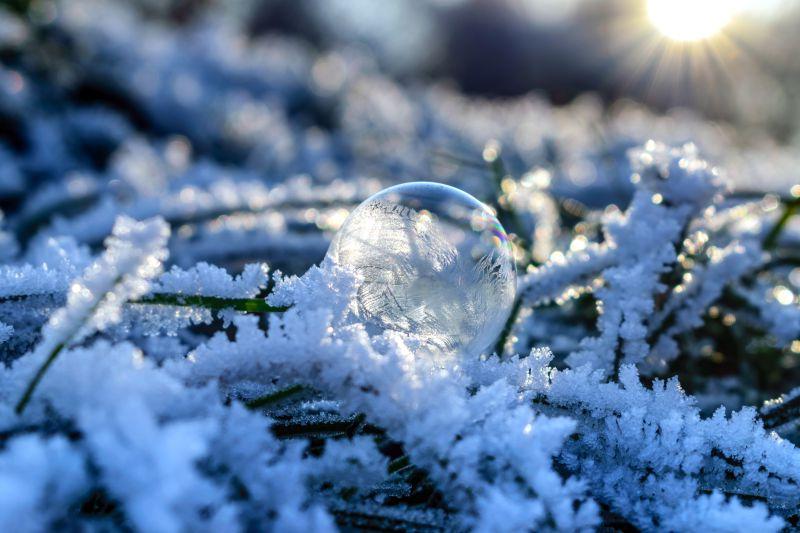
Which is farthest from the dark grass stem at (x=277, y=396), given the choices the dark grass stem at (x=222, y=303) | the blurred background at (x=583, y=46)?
the blurred background at (x=583, y=46)

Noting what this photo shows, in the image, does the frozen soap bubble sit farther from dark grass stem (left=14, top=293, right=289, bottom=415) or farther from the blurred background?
the blurred background

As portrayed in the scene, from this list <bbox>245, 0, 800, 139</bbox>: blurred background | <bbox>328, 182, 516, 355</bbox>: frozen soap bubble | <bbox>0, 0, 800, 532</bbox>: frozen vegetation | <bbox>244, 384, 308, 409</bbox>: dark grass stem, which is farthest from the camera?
<bbox>245, 0, 800, 139</bbox>: blurred background

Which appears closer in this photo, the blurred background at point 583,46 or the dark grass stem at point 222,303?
the dark grass stem at point 222,303

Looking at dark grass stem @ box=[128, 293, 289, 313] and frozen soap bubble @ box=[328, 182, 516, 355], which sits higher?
frozen soap bubble @ box=[328, 182, 516, 355]

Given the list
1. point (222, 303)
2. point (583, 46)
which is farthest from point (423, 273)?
point (583, 46)

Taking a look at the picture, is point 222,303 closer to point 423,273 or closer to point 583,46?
point 423,273

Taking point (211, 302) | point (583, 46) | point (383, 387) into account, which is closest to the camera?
point (383, 387)

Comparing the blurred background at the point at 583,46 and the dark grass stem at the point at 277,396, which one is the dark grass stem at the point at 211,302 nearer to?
the dark grass stem at the point at 277,396

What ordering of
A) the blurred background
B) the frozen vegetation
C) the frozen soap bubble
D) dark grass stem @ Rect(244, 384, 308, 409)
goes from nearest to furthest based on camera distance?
the frozen vegetation → dark grass stem @ Rect(244, 384, 308, 409) → the frozen soap bubble → the blurred background

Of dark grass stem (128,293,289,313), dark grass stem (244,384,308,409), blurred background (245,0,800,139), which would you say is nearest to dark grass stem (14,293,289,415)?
dark grass stem (128,293,289,313)
